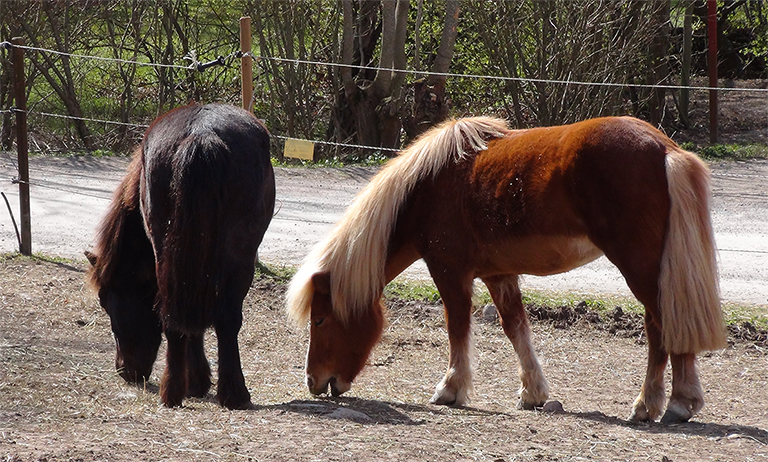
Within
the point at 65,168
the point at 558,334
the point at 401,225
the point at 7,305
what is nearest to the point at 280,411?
the point at 401,225

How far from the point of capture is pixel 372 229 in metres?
4.48

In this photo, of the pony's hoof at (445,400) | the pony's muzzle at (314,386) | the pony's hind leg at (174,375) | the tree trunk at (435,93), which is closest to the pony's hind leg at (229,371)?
the pony's hind leg at (174,375)

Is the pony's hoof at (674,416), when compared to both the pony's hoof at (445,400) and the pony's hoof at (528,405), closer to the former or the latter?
the pony's hoof at (528,405)

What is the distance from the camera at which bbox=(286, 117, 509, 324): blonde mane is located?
445 cm

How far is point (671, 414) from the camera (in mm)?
3869

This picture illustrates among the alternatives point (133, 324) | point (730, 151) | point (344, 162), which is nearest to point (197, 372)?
point (133, 324)

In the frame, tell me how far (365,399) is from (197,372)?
908 mm

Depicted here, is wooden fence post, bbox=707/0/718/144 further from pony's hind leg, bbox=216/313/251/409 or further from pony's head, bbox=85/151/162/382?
pony's hind leg, bbox=216/313/251/409

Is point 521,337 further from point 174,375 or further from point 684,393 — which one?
point 174,375

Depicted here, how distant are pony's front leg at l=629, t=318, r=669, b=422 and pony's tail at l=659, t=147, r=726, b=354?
17 centimetres

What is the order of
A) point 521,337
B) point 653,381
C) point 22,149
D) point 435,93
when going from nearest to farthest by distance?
point 653,381, point 521,337, point 22,149, point 435,93

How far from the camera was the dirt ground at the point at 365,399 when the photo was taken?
3.18 meters

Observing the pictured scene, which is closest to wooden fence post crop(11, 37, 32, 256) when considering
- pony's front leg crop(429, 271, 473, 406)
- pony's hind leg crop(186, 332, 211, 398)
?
pony's hind leg crop(186, 332, 211, 398)

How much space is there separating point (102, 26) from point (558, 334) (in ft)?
33.6
